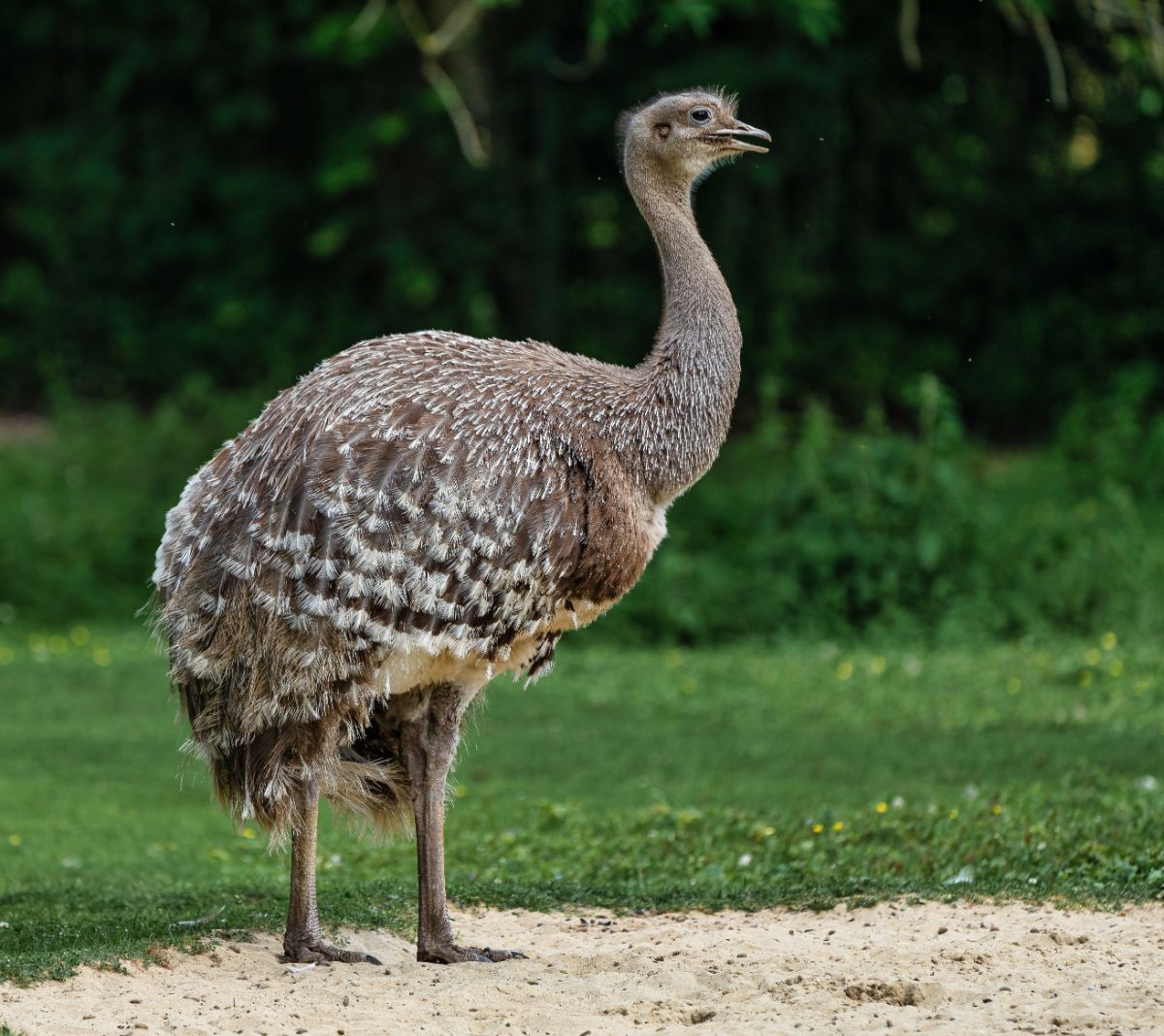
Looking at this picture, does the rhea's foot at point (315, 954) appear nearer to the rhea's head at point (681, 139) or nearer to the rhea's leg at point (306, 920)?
the rhea's leg at point (306, 920)

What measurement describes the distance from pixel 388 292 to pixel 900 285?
191 inches

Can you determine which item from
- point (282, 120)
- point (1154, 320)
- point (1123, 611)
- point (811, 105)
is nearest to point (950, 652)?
point (1123, 611)

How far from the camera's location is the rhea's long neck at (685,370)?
6426 mm

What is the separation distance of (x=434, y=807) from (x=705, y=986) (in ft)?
3.63

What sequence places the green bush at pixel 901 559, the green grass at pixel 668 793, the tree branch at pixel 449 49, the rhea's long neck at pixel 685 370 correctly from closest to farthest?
the rhea's long neck at pixel 685 370 < the green grass at pixel 668 793 < the green bush at pixel 901 559 < the tree branch at pixel 449 49

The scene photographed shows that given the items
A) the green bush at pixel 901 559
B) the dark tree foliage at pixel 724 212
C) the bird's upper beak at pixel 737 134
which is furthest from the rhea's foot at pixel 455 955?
the dark tree foliage at pixel 724 212

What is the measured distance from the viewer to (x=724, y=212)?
1739 centimetres

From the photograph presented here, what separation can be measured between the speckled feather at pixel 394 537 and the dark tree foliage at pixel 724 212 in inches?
385

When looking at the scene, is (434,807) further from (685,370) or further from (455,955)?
(685,370)

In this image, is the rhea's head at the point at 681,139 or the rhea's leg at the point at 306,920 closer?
the rhea's leg at the point at 306,920

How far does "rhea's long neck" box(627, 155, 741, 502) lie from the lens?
21.1ft

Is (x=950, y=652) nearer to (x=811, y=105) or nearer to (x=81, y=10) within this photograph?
(x=811, y=105)

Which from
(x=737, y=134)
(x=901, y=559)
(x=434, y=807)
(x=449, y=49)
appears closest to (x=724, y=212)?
(x=449, y=49)

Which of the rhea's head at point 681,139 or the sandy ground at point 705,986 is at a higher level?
the rhea's head at point 681,139
